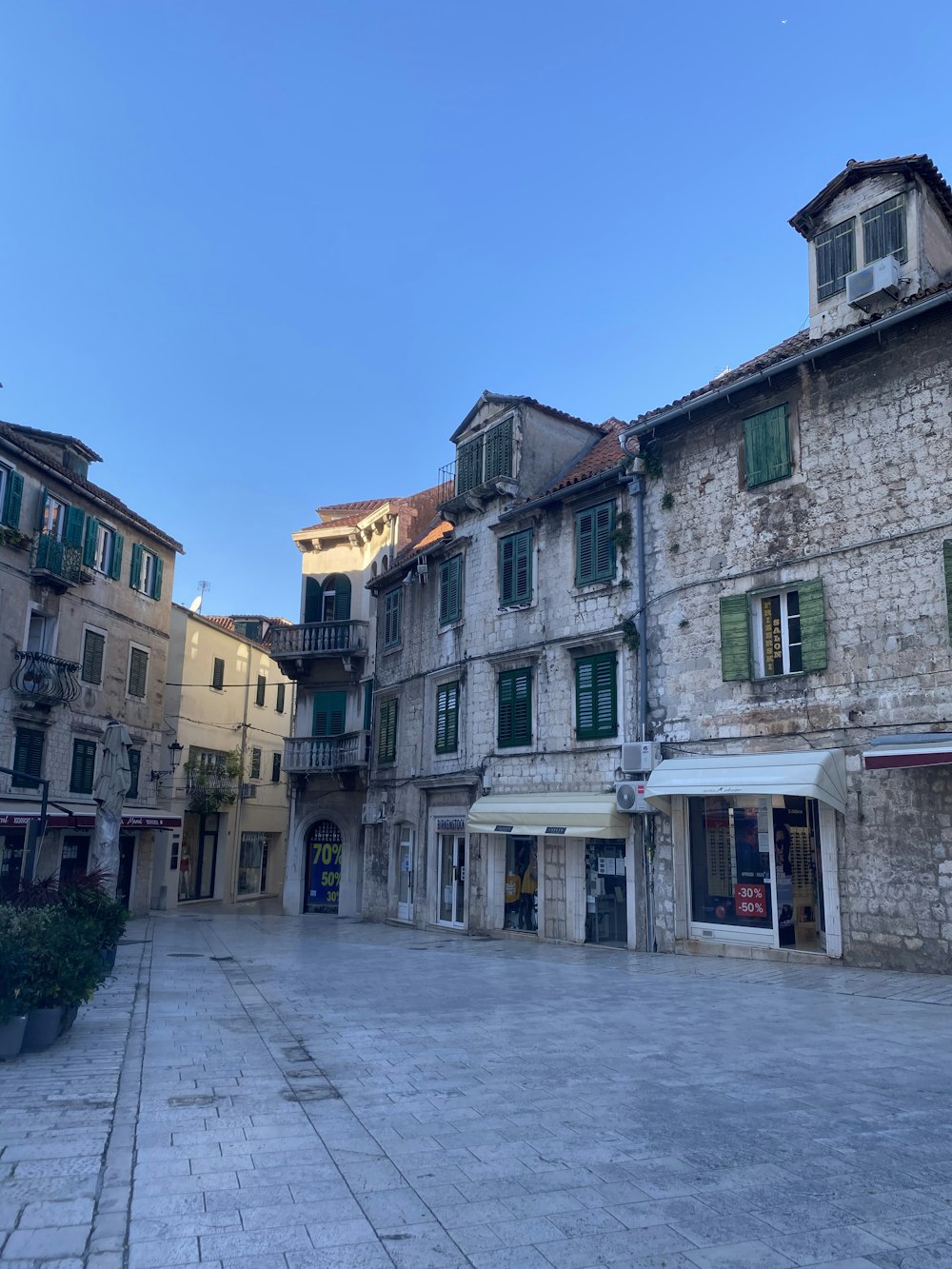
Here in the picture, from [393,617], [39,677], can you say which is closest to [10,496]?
[39,677]

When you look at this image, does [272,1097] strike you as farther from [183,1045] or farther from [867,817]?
[867,817]

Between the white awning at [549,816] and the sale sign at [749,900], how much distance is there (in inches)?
104

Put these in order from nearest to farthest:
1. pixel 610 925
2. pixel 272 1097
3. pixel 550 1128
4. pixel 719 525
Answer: pixel 550 1128
pixel 272 1097
pixel 719 525
pixel 610 925

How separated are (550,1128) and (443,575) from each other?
19875mm

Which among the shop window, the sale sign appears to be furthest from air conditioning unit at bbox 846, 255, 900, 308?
the shop window

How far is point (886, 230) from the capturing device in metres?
16.3

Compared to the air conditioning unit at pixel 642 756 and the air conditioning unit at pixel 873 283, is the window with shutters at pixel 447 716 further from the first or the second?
the air conditioning unit at pixel 873 283

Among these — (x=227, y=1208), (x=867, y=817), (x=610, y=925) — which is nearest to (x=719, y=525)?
(x=867, y=817)

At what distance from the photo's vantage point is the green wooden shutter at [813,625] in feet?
51.0

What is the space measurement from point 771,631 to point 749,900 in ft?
15.3

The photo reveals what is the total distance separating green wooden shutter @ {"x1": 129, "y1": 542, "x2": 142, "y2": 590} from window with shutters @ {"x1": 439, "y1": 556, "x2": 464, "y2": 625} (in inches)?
442

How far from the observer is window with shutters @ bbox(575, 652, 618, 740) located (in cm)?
1970

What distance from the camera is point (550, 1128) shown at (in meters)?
6.77

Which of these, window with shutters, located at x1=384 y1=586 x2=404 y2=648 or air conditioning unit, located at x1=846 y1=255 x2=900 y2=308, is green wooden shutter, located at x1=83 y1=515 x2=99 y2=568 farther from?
air conditioning unit, located at x1=846 y1=255 x2=900 y2=308
